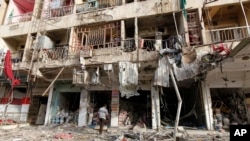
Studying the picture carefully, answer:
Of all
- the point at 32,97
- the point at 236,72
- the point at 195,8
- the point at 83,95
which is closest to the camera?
the point at 236,72

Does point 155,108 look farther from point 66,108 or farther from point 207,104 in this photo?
point 66,108

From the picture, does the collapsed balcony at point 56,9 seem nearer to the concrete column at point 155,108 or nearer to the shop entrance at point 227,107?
the concrete column at point 155,108

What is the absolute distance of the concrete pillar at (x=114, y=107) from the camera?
10413 mm

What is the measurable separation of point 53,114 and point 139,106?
18.0 ft

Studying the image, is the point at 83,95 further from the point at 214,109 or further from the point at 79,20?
the point at 214,109

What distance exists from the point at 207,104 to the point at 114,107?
4.90 m

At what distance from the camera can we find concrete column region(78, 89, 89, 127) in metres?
10.9

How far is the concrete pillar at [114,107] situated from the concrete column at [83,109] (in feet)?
5.43

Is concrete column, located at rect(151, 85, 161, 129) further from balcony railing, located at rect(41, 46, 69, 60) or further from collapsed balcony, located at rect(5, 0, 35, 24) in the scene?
collapsed balcony, located at rect(5, 0, 35, 24)

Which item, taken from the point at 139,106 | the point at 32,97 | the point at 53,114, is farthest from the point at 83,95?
the point at 32,97

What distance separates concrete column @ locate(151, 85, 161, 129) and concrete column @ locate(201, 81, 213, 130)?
2.33 metres

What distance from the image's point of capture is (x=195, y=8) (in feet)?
32.3

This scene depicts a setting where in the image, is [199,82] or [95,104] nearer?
[199,82]

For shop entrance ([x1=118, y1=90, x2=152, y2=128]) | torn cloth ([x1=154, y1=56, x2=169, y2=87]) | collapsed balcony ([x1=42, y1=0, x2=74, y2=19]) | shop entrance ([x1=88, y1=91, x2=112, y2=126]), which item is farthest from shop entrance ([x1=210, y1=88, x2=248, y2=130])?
collapsed balcony ([x1=42, y1=0, x2=74, y2=19])
